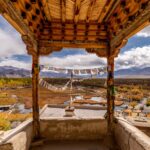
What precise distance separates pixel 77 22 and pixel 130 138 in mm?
3264

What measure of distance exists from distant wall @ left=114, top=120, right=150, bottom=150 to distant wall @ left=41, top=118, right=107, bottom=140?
603mm

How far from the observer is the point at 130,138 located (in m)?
4.61

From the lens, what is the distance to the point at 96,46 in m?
6.46

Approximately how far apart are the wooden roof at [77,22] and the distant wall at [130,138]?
216 centimetres

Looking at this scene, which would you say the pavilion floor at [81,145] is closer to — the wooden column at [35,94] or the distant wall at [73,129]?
the distant wall at [73,129]

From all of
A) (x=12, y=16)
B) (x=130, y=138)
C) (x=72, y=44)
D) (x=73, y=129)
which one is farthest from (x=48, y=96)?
(x=12, y=16)

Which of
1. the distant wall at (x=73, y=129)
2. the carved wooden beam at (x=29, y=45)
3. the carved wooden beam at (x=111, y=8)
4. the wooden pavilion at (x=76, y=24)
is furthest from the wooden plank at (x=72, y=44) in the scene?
→ the distant wall at (x=73, y=129)

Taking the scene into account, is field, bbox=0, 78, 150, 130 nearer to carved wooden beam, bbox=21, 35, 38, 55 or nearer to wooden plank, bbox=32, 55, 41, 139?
wooden plank, bbox=32, 55, 41, 139

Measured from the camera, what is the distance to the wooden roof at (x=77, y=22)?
3734 millimetres

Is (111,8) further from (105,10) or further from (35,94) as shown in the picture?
(35,94)

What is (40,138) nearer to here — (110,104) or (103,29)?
(110,104)

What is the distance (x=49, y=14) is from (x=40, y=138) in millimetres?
3709

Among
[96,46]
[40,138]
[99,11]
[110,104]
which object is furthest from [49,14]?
[40,138]

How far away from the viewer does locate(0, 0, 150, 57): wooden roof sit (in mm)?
3734
